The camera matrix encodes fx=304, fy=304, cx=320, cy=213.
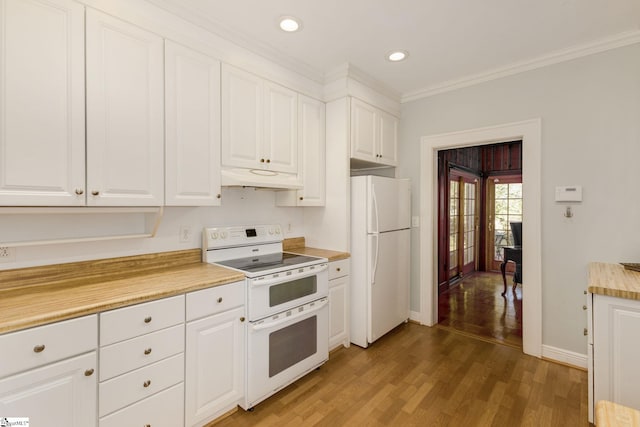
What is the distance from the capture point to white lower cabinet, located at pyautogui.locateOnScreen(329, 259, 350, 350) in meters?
2.74

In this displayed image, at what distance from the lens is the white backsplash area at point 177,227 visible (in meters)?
1.72

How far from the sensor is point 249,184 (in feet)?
7.53

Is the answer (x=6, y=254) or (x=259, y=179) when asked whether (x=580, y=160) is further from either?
(x=6, y=254)

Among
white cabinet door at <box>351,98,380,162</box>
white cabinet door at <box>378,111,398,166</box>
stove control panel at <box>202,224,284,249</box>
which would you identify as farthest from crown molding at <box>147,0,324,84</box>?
stove control panel at <box>202,224,284,249</box>

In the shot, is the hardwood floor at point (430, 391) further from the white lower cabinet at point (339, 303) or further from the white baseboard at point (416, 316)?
the white baseboard at point (416, 316)

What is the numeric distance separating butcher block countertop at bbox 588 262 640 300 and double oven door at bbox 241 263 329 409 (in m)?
1.75

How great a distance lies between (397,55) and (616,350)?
8.27ft

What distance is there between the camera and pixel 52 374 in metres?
1.29

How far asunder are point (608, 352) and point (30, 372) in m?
2.84

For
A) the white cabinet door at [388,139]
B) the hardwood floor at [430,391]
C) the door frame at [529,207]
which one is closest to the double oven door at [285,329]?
the hardwood floor at [430,391]

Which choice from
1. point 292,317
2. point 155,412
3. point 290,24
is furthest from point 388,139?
point 155,412

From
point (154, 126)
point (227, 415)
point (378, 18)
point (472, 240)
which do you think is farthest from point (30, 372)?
point (472, 240)

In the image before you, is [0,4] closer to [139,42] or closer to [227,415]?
[139,42]

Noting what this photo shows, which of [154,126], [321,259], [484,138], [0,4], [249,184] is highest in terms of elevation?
[0,4]
